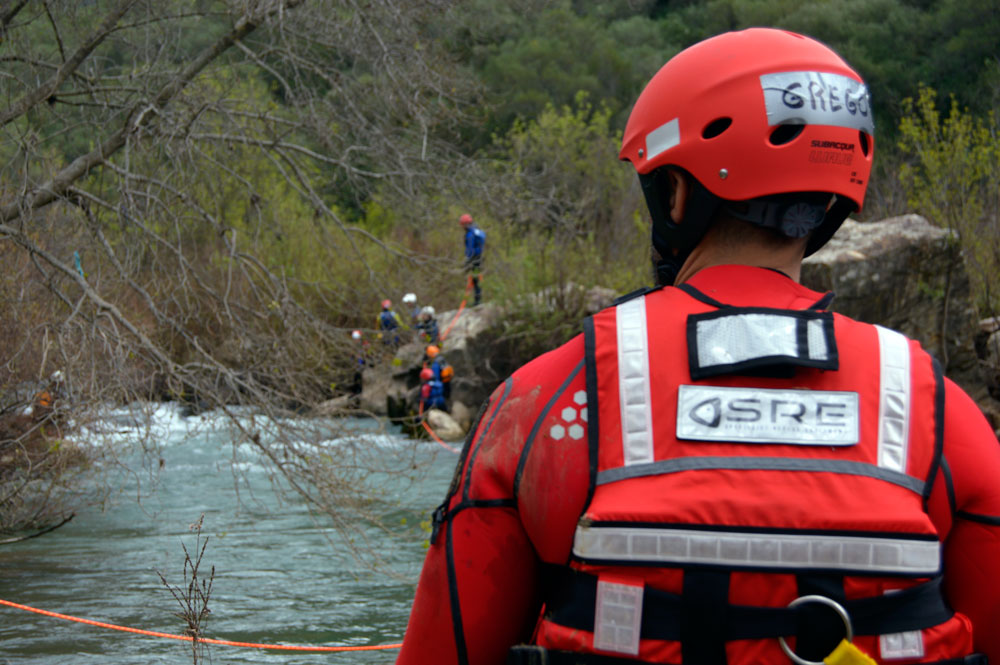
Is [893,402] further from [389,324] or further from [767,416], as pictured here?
[389,324]

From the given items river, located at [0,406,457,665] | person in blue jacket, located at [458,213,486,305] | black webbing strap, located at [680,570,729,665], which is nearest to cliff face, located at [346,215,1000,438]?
person in blue jacket, located at [458,213,486,305]

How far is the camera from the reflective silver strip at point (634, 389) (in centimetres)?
131

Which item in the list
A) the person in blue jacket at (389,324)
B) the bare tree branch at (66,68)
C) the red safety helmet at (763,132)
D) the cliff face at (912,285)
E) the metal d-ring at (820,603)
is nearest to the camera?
the metal d-ring at (820,603)

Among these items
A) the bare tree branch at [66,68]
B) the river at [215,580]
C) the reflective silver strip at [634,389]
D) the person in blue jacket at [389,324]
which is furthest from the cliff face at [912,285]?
the reflective silver strip at [634,389]

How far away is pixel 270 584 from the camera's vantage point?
28.2 ft

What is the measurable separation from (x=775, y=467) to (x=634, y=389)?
0.19 metres

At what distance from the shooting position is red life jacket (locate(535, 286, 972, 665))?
4.13 ft

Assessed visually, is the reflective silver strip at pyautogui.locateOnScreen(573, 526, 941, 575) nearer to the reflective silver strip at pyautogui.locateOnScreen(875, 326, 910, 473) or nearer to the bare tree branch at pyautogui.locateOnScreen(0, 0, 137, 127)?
the reflective silver strip at pyautogui.locateOnScreen(875, 326, 910, 473)

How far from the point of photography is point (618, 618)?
50.1 inches

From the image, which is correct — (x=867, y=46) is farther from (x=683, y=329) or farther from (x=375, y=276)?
(x=683, y=329)

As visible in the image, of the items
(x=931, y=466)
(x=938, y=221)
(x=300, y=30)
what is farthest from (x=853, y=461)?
(x=938, y=221)

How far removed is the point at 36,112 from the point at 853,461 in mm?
9023

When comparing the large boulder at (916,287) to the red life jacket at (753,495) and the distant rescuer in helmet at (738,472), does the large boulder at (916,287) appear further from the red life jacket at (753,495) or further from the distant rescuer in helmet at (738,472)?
the red life jacket at (753,495)

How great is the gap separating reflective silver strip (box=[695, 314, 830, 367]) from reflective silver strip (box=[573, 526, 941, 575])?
0.21 m
